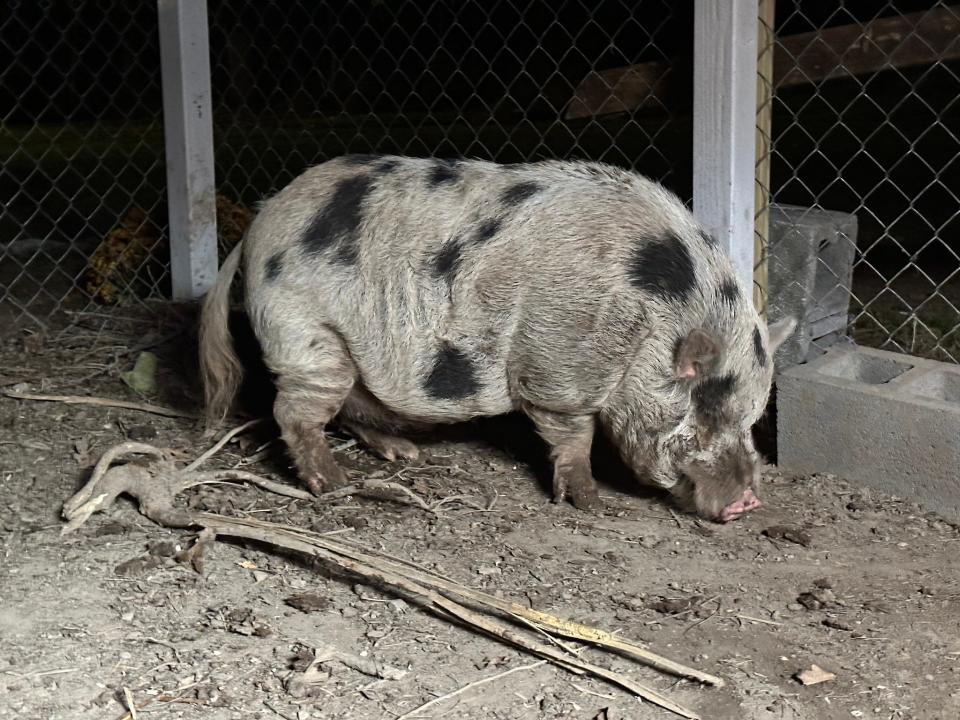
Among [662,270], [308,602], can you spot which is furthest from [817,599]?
[308,602]

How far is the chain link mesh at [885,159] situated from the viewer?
4070 mm

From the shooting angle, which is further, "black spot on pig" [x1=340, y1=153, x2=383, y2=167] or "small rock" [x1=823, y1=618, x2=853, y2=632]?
"black spot on pig" [x1=340, y1=153, x2=383, y2=167]

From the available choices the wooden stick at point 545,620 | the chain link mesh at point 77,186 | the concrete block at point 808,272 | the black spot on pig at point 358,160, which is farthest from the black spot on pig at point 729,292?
the chain link mesh at point 77,186

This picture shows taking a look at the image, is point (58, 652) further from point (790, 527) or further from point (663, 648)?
point (790, 527)

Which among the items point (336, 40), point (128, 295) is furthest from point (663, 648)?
point (336, 40)

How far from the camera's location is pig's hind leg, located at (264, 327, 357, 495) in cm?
393

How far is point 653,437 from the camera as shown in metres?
3.81

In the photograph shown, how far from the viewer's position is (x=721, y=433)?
149 inches

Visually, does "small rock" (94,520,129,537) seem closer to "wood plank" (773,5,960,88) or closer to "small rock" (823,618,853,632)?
"small rock" (823,618,853,632)

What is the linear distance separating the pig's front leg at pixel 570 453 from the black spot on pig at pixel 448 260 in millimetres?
499

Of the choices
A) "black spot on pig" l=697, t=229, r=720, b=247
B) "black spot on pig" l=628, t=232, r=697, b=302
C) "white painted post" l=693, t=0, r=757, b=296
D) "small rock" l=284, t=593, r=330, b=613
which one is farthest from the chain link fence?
"small rock" l=284, t=593, r=330, b=613

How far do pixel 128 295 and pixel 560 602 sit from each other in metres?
3.22

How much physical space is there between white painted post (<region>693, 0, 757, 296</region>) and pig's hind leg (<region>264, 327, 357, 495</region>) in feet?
4.13

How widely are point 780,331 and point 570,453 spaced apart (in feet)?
2.47
